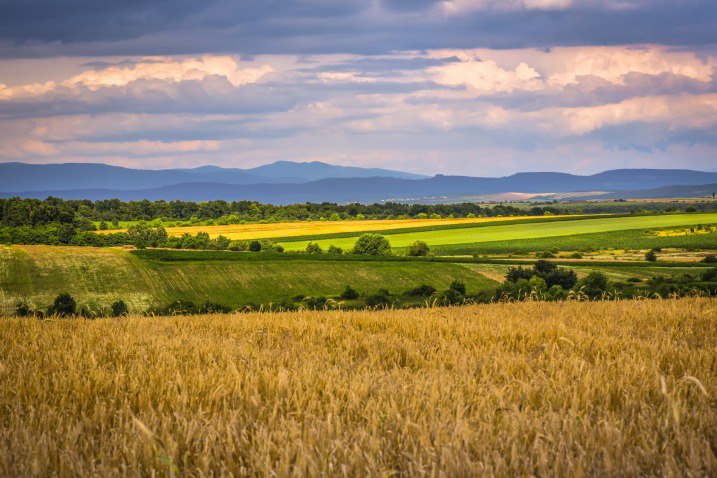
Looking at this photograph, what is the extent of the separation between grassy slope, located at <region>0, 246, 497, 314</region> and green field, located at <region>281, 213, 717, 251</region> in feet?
92.5

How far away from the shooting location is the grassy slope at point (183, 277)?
6431cm

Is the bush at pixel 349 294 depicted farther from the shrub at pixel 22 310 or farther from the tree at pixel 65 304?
the shrub at pixel 22 310

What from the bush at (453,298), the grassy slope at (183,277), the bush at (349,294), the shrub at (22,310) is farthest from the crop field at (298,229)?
the shrub at (22,310)

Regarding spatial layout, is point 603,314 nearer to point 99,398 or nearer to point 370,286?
point 99,398

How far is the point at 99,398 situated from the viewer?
524 cm

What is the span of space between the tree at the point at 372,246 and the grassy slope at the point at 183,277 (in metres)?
15.8

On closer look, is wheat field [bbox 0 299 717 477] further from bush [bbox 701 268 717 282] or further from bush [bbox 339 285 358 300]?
bush [bbox 339 285 358 300]

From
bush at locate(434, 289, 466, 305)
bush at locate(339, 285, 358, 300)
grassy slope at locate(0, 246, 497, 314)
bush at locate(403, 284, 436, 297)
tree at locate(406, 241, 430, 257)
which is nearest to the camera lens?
bush at locate(434, 289, 466, 305)

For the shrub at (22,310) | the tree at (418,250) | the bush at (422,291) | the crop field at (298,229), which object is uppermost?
the shrub at (22,310)

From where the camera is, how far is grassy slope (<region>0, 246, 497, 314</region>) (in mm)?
64312

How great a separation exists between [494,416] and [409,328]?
4674 mm

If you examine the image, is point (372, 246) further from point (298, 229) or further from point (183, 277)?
point (183, 277)

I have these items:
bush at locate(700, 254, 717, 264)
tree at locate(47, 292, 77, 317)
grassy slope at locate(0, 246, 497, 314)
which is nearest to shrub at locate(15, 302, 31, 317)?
tree at locate(47, 292, 77, 317)

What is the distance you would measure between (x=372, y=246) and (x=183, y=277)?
36254mm
